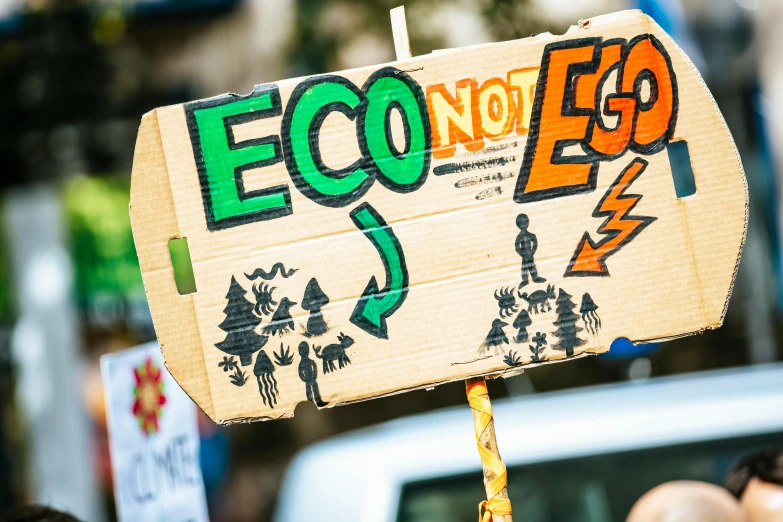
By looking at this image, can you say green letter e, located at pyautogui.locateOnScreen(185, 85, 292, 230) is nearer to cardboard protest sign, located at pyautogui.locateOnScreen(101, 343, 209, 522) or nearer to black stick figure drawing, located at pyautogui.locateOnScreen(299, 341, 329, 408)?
black stick figure drawing, located at pyautogui.locateOnScreen(299, 341, 329, 408)

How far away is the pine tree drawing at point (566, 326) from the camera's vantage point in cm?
178

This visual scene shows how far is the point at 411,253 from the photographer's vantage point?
1.77 meters

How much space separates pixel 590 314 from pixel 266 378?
2.11ft

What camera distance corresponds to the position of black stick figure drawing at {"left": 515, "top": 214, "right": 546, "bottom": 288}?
69.9 inches

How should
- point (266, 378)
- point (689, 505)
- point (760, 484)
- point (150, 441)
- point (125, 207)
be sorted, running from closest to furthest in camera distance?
point (266, 378) → point (689, 505) → point (760, 484) → point (150, 441) → point (125, 207)

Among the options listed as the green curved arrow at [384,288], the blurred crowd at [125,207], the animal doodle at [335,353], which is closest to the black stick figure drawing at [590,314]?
the green curved arrow at [384,288]

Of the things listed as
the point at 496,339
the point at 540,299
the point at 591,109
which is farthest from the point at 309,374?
the point at 591,109

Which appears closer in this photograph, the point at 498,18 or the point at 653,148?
the point at 653,148

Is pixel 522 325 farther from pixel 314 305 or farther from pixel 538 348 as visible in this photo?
pixel 314 305

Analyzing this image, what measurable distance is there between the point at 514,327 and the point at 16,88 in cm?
634

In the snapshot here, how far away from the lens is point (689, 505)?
1905 mm

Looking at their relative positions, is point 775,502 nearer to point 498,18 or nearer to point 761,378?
point 761,378

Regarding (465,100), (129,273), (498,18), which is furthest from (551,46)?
(129,273)

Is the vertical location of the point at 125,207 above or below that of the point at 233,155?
above
